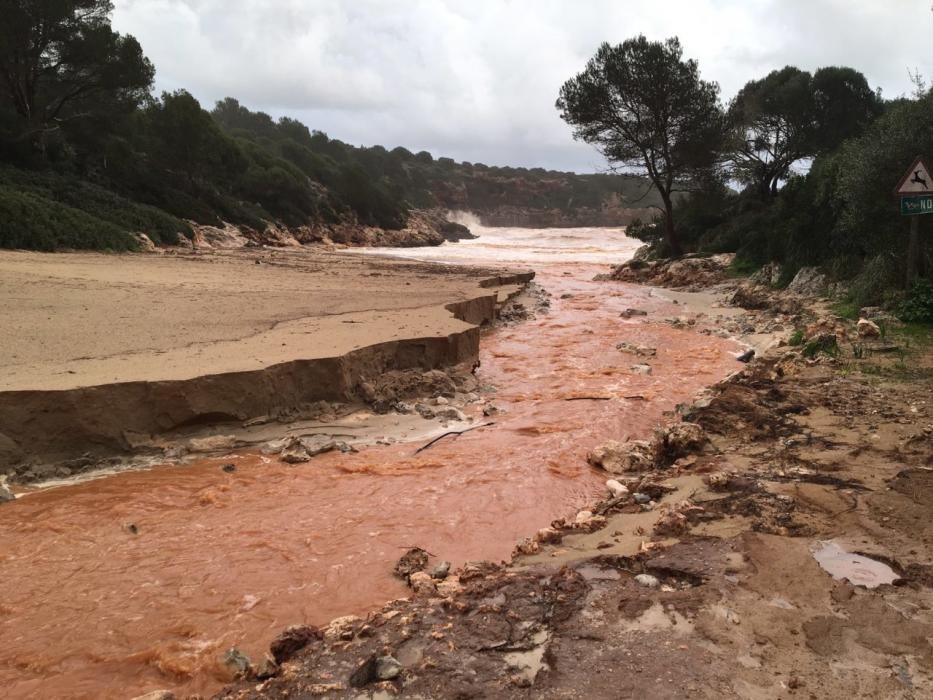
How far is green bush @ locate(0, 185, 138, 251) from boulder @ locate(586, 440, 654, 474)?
47.7 feet

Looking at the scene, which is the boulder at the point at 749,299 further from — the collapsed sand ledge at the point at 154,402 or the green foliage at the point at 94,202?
the green foliage at the point at 94,202

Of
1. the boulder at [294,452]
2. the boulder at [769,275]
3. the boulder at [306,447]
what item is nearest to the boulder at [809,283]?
the boulder at [769,275]

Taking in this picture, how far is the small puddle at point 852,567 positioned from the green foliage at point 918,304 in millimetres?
6648

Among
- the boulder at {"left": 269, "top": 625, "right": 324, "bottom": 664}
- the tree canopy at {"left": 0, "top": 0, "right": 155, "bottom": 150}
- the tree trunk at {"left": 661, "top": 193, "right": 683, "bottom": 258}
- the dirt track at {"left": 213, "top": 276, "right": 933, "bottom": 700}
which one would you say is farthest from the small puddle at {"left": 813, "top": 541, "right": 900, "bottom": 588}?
the tree canopy at {"left": 0, "top": 0, "right": 155, "bottom": 150}

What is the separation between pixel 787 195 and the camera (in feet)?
57.9

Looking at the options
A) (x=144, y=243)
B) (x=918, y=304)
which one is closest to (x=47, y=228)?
(x=144, y=243)

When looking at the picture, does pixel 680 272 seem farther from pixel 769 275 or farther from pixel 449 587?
Answer: pixel 449 587

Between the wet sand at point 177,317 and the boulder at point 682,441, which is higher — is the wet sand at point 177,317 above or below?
above

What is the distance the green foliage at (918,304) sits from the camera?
811 cm

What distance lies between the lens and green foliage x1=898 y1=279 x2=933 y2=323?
8.11 metres

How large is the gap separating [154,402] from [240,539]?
1.83 m

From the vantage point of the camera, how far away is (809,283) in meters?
13.6

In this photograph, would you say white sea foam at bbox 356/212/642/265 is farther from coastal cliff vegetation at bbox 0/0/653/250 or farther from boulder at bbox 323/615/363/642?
boulder at bbox 323/615/363/642

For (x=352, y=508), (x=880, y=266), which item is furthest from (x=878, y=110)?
(x=352, y=508)
